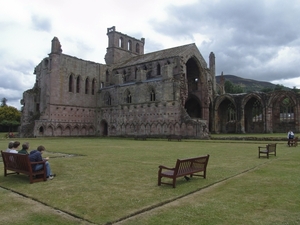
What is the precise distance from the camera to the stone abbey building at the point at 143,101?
44.2 meters

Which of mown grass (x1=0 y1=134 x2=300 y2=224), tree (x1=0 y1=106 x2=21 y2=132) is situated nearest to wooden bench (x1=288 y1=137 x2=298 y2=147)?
mown grass (x1=0 y1=134 x2=300 y2=224)

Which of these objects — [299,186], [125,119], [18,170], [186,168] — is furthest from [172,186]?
[125,119]

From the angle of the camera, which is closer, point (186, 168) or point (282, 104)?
point (186, 168)

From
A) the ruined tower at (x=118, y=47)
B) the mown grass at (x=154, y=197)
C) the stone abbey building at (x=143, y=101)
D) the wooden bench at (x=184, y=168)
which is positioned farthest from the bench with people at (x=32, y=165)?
the ruined tower at (x=118, y=47)

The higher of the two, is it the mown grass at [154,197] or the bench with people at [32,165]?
the bench with people at [32,165]

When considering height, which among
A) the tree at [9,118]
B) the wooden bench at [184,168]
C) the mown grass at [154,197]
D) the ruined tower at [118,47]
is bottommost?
the mown grass at [154,197]

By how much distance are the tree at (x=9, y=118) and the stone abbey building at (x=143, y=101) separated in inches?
793

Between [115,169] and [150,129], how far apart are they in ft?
112

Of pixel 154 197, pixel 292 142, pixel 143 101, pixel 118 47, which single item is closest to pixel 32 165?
pixel 154 197

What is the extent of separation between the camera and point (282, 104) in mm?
47906

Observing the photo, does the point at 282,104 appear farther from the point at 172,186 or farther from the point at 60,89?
the point at 172,186

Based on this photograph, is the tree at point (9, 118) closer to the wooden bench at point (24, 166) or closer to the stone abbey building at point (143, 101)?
the stone abbey building at point (143, 101)

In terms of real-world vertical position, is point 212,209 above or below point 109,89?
below

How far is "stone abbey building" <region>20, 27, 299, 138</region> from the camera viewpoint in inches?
1738
